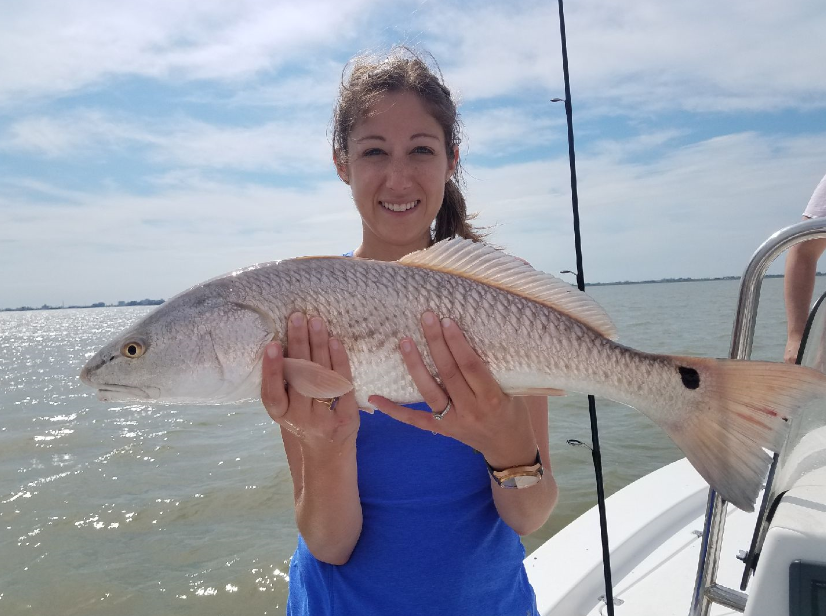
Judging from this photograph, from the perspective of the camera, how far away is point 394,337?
196 centimetres

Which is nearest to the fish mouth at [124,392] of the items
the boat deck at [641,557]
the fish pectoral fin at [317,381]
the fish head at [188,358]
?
the fish head at [188,358]

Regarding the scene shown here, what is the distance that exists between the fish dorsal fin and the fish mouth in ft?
3.47

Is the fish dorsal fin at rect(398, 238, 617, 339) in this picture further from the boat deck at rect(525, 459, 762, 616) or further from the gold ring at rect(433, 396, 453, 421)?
the boat deck at rect(525, 459, 762, 616)

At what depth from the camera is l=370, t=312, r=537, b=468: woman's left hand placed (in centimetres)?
189

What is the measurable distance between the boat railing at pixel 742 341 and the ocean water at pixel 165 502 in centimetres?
122

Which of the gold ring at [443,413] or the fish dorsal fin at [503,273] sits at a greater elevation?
the fish dorsal fin at [503,273]

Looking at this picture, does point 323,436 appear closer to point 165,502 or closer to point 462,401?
point 462,401

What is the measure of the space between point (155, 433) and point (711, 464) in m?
12.5

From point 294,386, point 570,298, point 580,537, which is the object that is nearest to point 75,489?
point 580,537

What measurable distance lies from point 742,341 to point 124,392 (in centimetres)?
228

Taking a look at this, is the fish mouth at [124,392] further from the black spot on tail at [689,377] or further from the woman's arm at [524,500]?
the black spot on tail at [689,377]

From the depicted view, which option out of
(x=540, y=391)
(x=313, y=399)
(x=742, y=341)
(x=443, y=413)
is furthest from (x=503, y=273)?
(x=742, y=341)

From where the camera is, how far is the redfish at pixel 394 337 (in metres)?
1.85

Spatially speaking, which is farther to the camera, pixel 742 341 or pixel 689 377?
pixel 742 341
